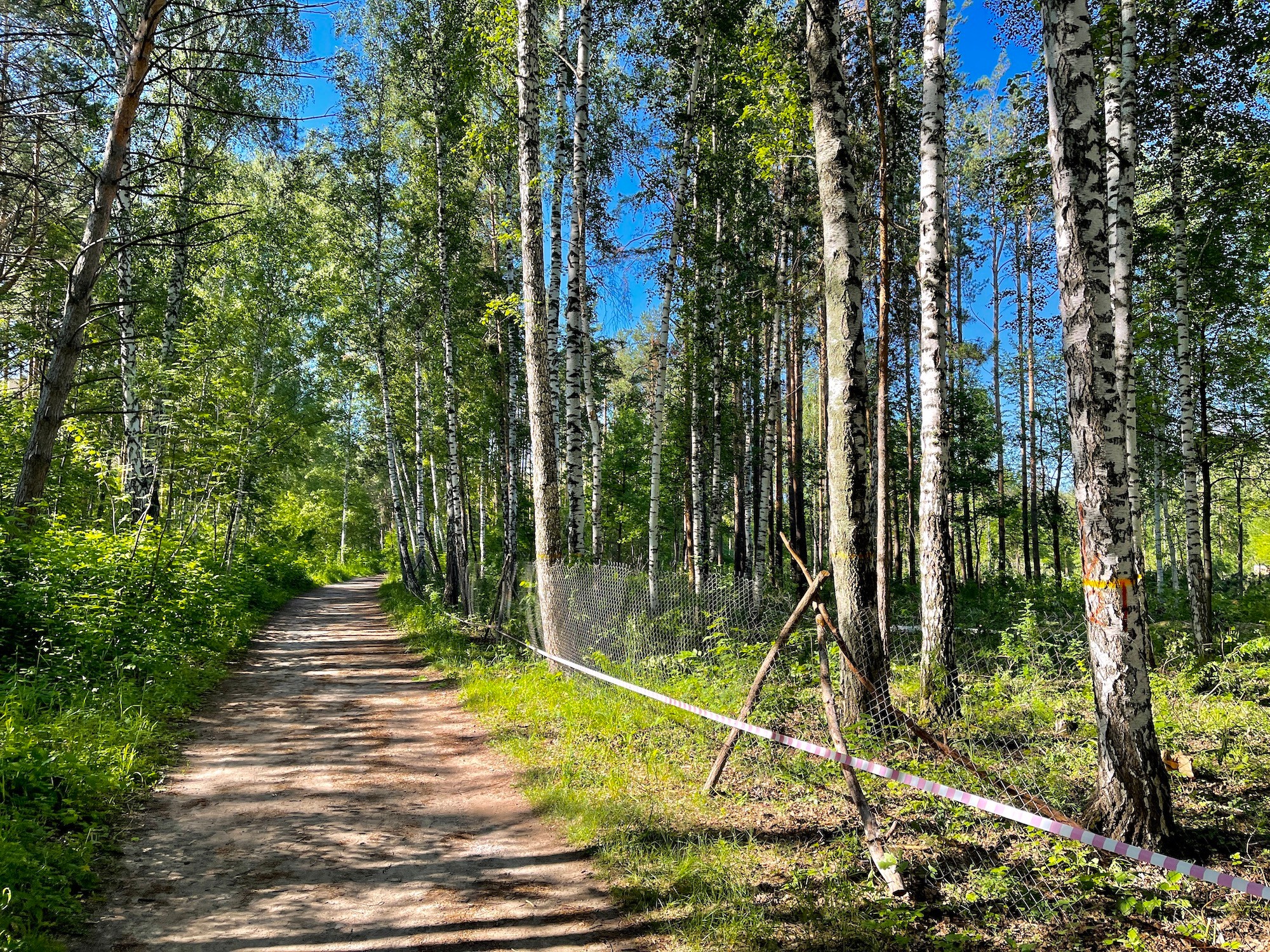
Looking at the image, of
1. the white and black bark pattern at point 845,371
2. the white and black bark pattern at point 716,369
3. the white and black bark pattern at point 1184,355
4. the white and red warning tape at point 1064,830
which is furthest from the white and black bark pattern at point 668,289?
the white and red warning tape at point 1064,830

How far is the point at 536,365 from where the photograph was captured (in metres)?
8.82

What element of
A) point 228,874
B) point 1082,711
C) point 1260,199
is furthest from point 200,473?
point 1260,199

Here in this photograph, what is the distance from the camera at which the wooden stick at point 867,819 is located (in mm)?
3451

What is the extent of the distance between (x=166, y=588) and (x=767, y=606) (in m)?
8.21

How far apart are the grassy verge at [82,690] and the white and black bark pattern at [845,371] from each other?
5200mm

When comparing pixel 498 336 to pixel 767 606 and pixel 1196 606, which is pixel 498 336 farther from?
pixel 1196 606

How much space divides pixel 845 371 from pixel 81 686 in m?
7.64

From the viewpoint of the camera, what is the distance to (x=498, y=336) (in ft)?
55.5

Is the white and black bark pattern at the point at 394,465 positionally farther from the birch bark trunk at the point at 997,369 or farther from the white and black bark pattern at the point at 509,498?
the birch bark trunk at the point at 997,369

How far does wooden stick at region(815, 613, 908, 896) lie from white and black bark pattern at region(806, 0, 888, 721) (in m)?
1.12

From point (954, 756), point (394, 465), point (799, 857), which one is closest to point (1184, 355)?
point (954, 756)

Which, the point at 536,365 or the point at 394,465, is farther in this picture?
the point at 394,465

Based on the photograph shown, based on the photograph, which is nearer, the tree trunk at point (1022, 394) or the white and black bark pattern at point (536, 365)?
the white and black bark pattern at point (536, 365)

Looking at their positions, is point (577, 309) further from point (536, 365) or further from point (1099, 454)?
point (1099, 454)
